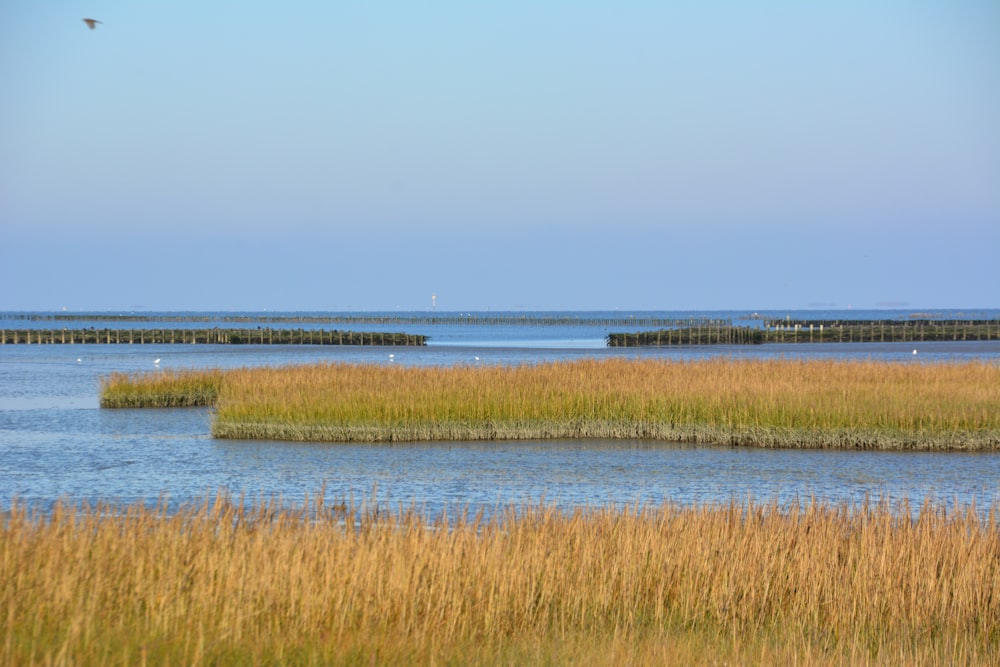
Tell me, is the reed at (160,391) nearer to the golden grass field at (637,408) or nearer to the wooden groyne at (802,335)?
the golden grass field at (637,408)

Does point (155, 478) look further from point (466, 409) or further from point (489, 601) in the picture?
point (489, 601)

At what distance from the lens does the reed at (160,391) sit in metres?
32.3

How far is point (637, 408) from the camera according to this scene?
2461cm

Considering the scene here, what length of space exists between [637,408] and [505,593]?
16.4 metres

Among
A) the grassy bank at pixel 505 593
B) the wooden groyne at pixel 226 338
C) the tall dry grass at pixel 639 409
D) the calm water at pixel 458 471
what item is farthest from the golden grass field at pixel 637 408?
the wooden groyne at pixel 226 338

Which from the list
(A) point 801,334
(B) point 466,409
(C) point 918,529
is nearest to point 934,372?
(B) point 466,409

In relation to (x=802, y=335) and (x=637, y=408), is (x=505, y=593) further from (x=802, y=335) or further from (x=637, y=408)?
(x=802, y=335)

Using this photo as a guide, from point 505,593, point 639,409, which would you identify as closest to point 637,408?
point 639,409

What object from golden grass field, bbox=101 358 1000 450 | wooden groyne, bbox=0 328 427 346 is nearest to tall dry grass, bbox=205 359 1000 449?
golden grass field, bbox=101 358 1000 450

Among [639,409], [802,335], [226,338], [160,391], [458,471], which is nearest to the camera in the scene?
[458,471]

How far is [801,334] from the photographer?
3770 inches

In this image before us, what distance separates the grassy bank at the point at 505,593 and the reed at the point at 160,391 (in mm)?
23360

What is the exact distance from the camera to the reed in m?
32.3

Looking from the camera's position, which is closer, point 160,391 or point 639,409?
point 639,409
